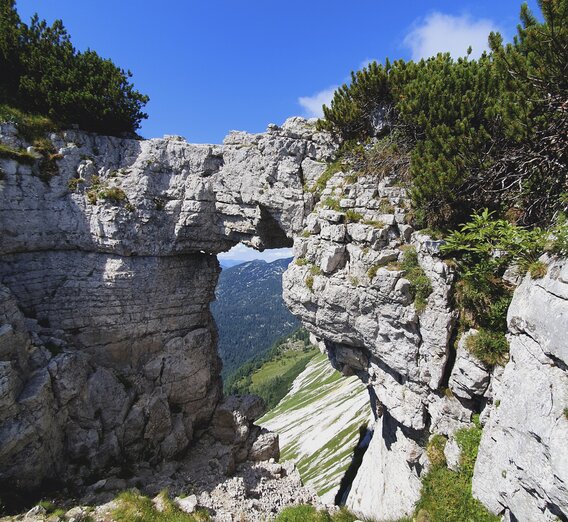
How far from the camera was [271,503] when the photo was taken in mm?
22656

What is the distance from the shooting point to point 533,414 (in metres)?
11.2

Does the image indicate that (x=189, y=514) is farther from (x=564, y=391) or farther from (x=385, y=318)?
(x=564, y=391)

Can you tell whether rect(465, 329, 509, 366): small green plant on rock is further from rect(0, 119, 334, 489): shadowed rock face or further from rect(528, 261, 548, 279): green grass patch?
rect(0, 119, 334, 489): shadowed rock face

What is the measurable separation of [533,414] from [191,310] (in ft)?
83.6

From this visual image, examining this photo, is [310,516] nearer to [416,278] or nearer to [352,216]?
[416,278]

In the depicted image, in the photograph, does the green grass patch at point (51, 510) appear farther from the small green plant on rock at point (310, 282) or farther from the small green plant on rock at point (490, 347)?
the small green plant on rock at point (490, 347)

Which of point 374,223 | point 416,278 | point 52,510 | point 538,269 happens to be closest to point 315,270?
point 374,223

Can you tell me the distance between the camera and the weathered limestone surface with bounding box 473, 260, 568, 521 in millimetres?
10336

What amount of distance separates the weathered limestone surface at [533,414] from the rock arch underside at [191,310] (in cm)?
14

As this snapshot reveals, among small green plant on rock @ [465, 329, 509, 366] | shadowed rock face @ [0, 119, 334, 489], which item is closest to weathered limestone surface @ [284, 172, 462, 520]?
Answer: small green plant on rock @ [465, 329, 509, 366]

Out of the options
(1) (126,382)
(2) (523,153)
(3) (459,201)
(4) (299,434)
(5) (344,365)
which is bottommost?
(4) (299,434)

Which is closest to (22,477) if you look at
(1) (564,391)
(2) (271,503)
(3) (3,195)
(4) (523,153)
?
(2) (271,503)

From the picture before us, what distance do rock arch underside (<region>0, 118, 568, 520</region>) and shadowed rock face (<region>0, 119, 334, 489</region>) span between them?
110mm

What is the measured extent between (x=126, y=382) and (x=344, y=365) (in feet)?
55.9
